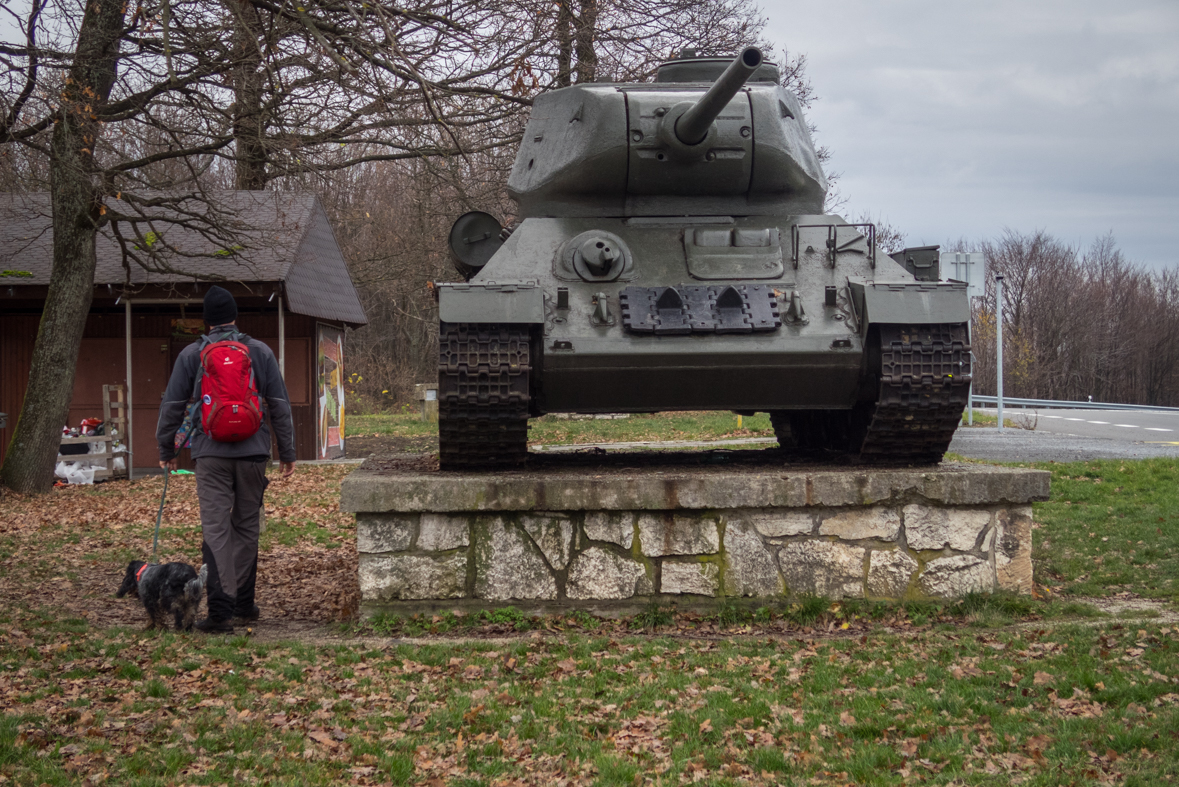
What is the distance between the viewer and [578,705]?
4680 mm

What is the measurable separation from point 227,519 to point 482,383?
1553 mm

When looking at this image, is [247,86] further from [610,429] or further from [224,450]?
[610,429]

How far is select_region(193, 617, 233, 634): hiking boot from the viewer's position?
617 cm

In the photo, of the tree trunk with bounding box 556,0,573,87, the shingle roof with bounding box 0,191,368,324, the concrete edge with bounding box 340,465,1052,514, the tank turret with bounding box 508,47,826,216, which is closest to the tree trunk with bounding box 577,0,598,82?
the tree trunk with bounding box 556,0,573,87

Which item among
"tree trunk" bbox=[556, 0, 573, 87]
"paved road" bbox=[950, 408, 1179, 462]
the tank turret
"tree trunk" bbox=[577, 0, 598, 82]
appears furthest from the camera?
"paved road" bbox=[950, 408, 1179, 462]

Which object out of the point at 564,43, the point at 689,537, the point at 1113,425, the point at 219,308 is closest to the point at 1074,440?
the point at 1113,425

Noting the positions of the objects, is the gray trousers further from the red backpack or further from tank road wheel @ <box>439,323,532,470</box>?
tank road wheel @ <box>439,323,532,470</box>

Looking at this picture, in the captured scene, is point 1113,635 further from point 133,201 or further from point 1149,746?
point 133,201

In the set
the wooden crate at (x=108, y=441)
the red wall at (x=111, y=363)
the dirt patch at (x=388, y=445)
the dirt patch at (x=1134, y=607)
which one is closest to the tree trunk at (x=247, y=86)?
the wooden crate at (x=108, y=441)

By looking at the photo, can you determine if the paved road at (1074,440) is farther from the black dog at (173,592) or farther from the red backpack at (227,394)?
the black dog at (173,592)

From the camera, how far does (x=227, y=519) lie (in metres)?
6.15

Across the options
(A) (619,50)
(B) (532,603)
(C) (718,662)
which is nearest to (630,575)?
(B) (532,603)

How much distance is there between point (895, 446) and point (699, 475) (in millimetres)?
1343

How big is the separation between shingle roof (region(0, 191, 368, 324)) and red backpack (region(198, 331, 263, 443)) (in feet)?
28.3
